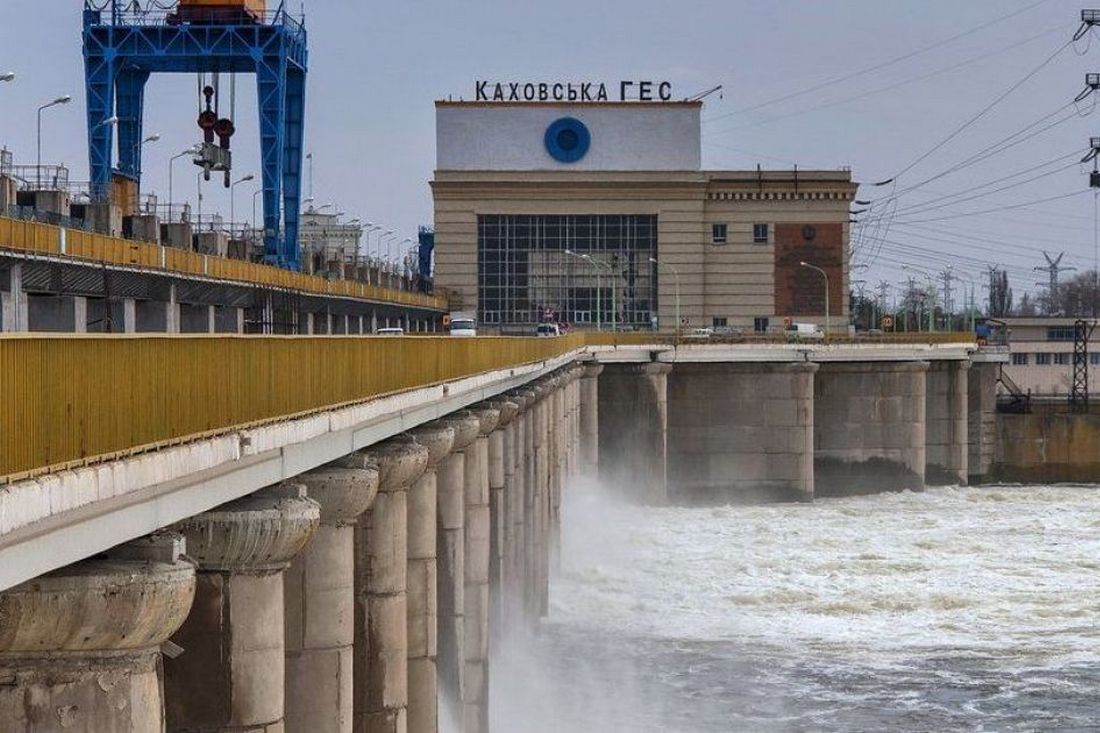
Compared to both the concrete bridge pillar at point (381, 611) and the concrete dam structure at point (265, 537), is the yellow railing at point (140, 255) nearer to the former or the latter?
the concrete dam structure at point (265, 537)

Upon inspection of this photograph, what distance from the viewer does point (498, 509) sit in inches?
1848

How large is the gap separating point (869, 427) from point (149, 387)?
9226 cm

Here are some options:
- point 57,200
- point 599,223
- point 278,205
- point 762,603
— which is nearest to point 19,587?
point 57,200

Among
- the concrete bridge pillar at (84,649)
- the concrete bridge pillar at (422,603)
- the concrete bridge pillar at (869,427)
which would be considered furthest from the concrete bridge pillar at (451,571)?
the concrete bridge pillar at (869,427)

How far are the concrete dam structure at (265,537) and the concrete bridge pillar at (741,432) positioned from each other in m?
42.1

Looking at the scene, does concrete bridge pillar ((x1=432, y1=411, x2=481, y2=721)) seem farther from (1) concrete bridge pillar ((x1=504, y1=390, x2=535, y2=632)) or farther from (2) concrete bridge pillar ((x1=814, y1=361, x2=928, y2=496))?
(2) concrete bridge pillar ((x1=814, y1=361, x2=928, y2=496))

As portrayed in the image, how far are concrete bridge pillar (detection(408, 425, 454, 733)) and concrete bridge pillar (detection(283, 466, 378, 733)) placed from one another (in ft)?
26.5

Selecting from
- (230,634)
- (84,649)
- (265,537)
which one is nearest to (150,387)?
(265,537)

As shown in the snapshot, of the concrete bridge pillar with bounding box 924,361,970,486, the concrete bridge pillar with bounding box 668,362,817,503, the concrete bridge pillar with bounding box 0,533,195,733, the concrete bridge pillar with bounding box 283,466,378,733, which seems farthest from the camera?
the concrete bridge pillar with bounding box 924,361,970,486

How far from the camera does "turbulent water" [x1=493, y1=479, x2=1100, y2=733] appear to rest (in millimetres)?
48125

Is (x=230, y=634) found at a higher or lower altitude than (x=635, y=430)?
higher

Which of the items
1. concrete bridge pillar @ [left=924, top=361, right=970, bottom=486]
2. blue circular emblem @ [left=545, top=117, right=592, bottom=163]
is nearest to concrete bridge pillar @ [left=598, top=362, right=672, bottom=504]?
concrete bridge pillar @ [left=924, top=361, right=970, bottom=486]

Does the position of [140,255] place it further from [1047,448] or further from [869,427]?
[1047,448]

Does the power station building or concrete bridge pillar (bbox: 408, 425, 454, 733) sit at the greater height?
the power station building
